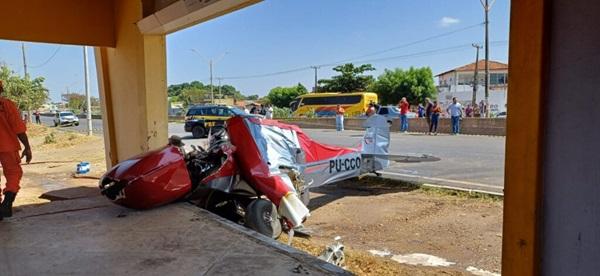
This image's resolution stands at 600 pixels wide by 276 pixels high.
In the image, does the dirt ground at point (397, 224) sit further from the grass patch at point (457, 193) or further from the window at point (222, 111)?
the window at point (222, 111)

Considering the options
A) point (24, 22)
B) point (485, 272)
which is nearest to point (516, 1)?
point (485, 272)

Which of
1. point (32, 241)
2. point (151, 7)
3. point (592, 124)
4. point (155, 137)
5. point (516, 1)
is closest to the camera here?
point (592, 124)

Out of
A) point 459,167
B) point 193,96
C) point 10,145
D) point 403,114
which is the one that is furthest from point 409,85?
point 10,145

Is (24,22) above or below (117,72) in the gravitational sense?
above

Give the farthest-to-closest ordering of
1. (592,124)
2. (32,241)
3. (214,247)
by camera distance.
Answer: (32,241)
(214,247)
(592,124)

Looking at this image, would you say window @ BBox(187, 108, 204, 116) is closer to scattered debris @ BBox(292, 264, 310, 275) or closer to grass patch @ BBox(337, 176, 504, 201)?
grass patch @ BBox(337, 176, 504, 201)

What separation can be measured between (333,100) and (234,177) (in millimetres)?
34845

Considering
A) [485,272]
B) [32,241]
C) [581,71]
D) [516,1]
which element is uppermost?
[516,1]

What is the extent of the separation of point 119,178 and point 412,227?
3.65m

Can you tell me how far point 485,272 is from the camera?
427cm

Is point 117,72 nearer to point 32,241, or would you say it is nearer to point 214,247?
point 32,241

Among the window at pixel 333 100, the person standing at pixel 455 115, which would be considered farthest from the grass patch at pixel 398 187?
the window at pixel 333 100

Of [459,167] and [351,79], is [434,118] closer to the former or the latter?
[459,167]

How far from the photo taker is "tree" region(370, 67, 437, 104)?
51.7 m
